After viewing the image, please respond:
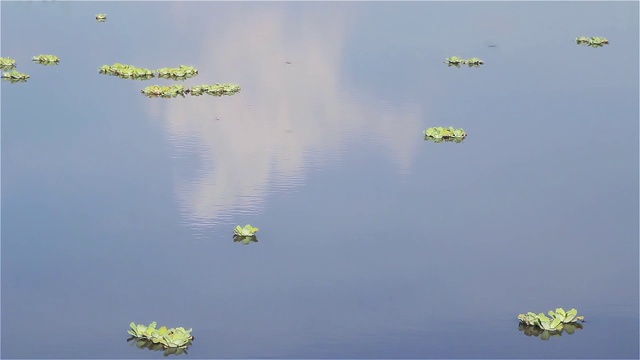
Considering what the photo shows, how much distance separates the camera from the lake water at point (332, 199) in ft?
52.5

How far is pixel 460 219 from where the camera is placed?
20.6 meters

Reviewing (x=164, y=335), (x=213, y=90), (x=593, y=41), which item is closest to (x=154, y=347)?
(x=164, y=335)

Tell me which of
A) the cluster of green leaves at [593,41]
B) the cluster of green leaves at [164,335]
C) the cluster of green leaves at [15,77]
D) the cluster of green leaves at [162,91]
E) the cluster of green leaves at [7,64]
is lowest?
the cluster of green leaves at [164,335]

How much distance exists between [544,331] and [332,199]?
6866 mm

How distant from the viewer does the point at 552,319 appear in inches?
632

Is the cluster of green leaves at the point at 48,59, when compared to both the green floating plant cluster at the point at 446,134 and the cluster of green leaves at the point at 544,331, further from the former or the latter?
the cluster of green leaves at the point at 544,331

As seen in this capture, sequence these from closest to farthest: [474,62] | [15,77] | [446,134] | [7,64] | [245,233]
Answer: [245,233] → [446,134] → [15,77] → [7,64] → [474,62]

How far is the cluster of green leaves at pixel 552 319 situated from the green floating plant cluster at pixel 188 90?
1745 cm

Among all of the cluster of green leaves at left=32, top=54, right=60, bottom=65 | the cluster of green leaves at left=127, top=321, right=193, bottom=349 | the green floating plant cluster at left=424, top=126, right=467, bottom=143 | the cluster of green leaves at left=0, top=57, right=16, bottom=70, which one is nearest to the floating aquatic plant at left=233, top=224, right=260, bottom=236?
the cluster of green leaves at left=127, top=321, right=193, bottom=349

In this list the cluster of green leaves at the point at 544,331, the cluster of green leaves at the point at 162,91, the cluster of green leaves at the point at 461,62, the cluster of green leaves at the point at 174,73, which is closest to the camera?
the cluster of green leaves at the point at 544,331

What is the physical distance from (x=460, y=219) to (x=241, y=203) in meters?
4.81

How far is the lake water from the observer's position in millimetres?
16016

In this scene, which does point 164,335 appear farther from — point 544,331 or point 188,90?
point 188,90

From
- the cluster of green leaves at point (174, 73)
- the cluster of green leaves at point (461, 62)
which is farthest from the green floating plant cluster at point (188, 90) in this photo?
the cluster of green leaves at point (461, 62)
